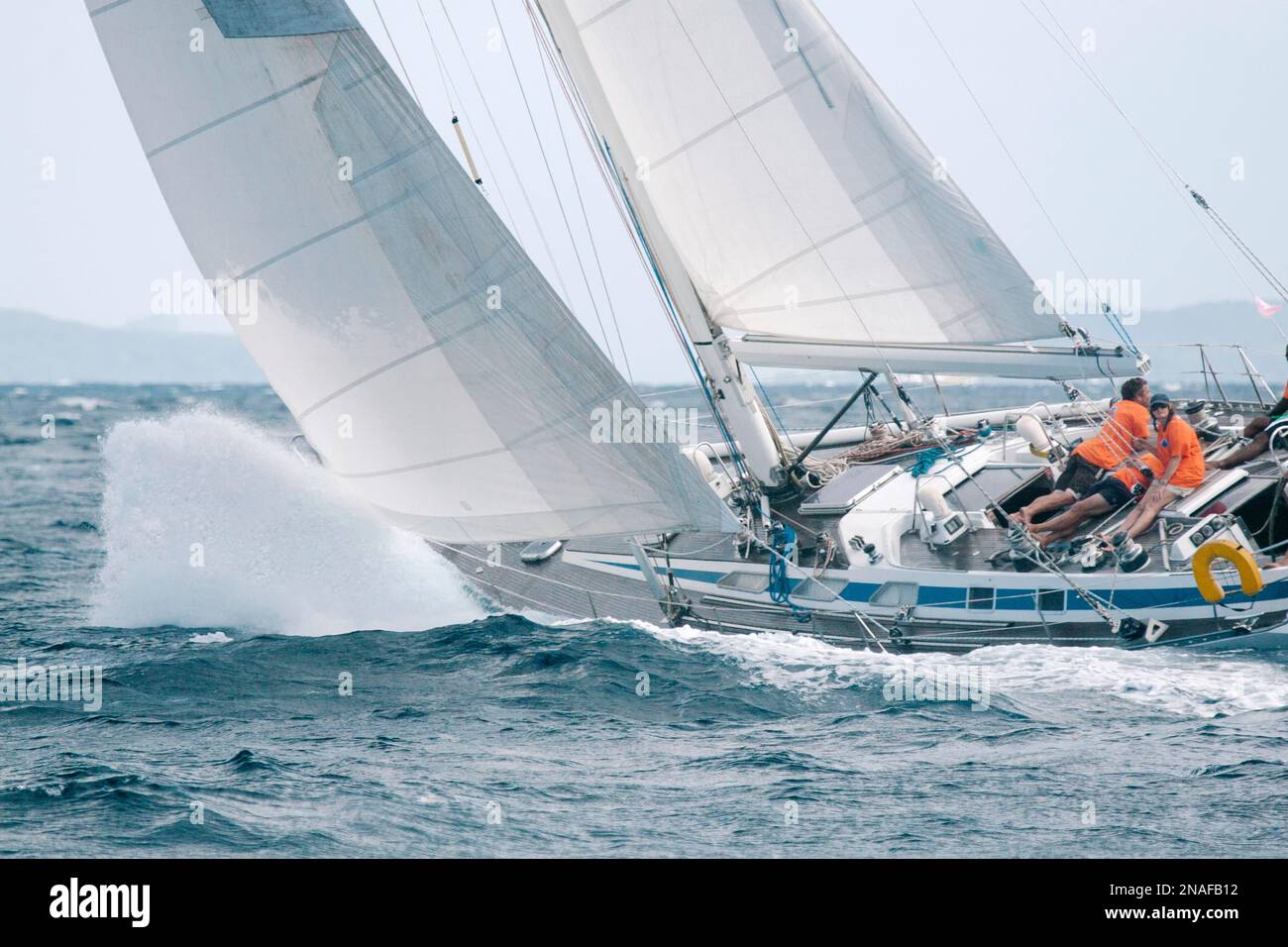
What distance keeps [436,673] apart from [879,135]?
238 inches

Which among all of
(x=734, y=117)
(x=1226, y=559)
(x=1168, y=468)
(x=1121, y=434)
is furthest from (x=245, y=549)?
(x=1226, y=559)

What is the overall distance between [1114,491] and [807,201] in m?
3.62

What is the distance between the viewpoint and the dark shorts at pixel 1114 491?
11.4 meters

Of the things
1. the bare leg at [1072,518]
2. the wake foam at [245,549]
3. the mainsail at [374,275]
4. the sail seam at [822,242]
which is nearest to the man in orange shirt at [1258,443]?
the bare leg at [1072,518]

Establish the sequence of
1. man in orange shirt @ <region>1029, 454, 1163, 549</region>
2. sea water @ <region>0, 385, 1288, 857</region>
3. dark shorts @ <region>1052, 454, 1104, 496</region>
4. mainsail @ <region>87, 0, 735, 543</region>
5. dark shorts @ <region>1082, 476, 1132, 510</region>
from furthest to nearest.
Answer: dark shorts @ <region>1052, 454, 1104, 496</region>
dark shorts @ <region>1082, 476, 1132, 510</region>
man in orange shirt @ <region>1029, 454, 1163, 549</region>
mainsail @ <region>87, 0, 735, 543</region>
sea water @ <region>0, 385, 1288, 857</region>

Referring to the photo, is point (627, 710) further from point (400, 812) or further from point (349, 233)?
point (349, 233)

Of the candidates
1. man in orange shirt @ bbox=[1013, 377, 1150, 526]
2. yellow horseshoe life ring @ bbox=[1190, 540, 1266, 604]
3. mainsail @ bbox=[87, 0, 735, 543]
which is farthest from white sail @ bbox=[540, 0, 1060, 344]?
yellow horseshoe life ring @ bbox=[1190, 540, 1266, 604]

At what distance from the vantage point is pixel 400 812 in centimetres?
772

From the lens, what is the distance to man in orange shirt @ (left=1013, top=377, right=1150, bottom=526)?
1141 cm

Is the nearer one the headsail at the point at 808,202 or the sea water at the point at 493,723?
the sea water at the point at 493,723

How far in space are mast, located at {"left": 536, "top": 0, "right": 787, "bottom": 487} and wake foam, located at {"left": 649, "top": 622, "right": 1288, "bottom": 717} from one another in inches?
86.4

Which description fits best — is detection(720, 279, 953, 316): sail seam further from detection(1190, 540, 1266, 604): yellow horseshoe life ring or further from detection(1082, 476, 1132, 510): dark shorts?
detection(1190, 540, 1266, 604): yellow horseshoe life ring

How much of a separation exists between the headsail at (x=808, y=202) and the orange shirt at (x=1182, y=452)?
1.59 metres

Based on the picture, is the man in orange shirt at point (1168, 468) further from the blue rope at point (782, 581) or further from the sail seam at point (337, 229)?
the sail seam at point (337, 229)
